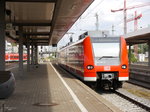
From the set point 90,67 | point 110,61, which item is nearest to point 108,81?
point 110,61

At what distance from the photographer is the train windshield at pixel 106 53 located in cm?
1457

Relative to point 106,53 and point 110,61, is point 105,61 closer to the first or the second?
point 110,61

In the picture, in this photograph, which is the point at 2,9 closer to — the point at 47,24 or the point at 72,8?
the point at 72,8

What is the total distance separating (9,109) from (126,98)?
6.59m

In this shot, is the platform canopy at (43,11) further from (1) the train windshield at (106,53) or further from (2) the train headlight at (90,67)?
(2) the train headlight at (90,67)

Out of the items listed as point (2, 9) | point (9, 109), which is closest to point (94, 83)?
point (2, 9)

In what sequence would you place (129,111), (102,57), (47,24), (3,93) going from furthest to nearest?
(47,24), (102,57), (129,111), (3,93)

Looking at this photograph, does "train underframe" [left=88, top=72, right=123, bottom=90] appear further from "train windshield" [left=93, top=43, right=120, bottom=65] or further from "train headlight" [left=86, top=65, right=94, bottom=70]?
"train windshield" [left=93, top=43, right=120, bottom=65]

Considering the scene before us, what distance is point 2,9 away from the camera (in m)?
11.1

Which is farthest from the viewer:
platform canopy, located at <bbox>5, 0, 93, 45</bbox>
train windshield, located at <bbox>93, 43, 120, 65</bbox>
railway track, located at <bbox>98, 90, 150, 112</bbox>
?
train windshield, located at <bbox>93, 43, 120, 65</bbox>

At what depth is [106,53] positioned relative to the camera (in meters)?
14.8

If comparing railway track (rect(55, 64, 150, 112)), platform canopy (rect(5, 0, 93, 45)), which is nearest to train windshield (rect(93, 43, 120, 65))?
railway track (rect(55, 64, 150, 112))

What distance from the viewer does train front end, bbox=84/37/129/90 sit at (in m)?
14.4

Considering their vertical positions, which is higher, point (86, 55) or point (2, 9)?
point (2, 9)
